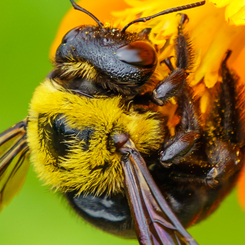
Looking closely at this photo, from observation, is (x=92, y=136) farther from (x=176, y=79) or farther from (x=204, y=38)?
(x=204, y=38)

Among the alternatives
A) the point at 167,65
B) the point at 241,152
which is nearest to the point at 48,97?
the point at 167,65

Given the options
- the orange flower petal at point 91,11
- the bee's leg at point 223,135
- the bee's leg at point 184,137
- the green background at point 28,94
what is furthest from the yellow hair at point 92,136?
the green background at point 28,94

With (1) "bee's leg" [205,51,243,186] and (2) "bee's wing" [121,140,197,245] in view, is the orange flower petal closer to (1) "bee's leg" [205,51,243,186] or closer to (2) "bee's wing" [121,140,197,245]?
(1) "bee's leg" [205,51,243,186]

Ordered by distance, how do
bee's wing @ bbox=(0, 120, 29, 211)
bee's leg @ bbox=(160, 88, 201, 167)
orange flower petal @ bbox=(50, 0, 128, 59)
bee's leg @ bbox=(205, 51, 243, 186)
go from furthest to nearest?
orange flower petal @ bbox=(50, 0, 128, 59), bee's wing @ bbox=(0, 120, 29, 211), bee's leg @ bbox=(205, 51, 243, 186), bee's leg @ bbox=(160, 88, 201, 167)

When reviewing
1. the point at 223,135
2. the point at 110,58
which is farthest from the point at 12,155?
the point at 223,135

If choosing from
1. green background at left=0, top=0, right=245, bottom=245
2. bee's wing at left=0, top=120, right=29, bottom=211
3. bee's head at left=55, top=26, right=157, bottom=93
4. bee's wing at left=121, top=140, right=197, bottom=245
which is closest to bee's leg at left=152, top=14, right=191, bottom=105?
bee's head at left=55, top=26, right=157, bottom=93

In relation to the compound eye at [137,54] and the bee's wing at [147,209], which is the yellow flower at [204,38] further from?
the bee's wing at [147,209]
